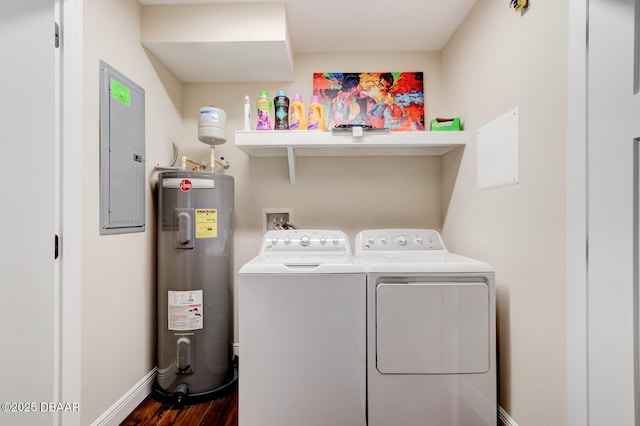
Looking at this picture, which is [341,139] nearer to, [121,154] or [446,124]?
[446,124]

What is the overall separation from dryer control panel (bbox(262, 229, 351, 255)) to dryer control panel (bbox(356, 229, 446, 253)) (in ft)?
0.49

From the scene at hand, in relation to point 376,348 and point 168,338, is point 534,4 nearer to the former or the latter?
point 376,348

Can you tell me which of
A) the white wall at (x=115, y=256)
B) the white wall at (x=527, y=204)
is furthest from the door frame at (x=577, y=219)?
the white wall at (x=115, y=256)

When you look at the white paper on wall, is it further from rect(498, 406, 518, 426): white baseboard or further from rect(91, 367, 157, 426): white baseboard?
rect(91, 367, 157, 426): white baseboard

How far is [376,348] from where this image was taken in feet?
4.62

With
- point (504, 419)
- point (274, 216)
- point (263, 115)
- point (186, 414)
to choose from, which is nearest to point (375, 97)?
point (263, 115)

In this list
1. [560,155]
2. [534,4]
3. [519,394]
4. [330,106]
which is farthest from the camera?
[330,106]

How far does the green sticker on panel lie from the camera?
1509mm

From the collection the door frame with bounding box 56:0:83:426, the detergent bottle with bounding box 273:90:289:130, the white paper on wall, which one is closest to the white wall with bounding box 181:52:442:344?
the detergent bottle with bounding box 273:90:289:130

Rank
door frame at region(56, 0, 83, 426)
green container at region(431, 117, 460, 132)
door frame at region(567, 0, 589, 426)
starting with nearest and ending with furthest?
door frame at region(567, 0, 589, 426), door frame at region(56, 0, 83, 426), green container at region(431, 117, 460, 132)

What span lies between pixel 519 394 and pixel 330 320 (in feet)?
3.02

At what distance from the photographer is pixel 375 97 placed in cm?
226

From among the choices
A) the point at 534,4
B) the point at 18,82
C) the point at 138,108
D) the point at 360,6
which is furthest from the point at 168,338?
the point at 534,4

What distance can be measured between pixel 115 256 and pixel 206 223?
49 cm
